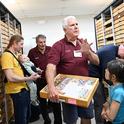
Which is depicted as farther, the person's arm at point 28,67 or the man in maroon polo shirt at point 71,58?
the person's arm at point 28,67

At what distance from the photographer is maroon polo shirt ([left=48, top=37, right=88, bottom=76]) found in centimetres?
301

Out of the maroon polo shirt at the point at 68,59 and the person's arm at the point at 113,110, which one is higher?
the maroon polo shirt at the point at 68,59

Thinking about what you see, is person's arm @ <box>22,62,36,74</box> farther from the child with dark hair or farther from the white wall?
the white wall

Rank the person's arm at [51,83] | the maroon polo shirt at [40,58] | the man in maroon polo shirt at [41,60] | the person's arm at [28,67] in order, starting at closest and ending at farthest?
the person's arm at [51,83] < the person's arm at [28,67] < the man in maroon polo shirt at [41,60] < the maroon polo shirt at [40,58]

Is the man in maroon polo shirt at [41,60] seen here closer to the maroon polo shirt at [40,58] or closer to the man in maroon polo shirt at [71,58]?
the maroon polo shirt at [40,58]

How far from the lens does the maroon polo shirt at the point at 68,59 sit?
3.01 meters

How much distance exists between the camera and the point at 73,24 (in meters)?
3.04

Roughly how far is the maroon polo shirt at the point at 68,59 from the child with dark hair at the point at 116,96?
628 mm

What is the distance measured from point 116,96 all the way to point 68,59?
0.89m

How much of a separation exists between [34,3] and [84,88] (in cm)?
618

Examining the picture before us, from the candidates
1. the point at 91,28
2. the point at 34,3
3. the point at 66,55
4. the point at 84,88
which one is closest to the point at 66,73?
the point at 66,55

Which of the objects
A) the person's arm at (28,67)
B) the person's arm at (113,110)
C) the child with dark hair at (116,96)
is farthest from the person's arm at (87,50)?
the person's arm at (28,67)

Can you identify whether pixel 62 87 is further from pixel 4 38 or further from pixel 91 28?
pixel 91 28

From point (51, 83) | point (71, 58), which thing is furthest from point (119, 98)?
point (71, 58)
